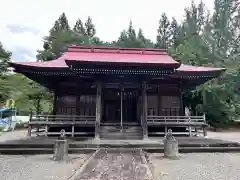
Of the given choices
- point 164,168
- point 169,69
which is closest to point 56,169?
point 164,168

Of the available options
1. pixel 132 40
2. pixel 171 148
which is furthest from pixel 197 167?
pixel 132 40

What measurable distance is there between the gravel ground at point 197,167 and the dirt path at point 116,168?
1.27 ft

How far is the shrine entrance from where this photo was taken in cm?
1477

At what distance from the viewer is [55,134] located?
42.6 ft

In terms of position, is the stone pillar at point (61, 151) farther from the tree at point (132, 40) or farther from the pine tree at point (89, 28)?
the pine tree at point (89, 28)

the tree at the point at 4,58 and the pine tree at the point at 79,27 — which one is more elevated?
the pine tree at the point at 79,27

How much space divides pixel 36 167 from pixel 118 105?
8463 mm

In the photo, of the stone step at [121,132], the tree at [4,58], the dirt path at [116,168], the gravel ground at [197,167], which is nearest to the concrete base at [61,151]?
the dirt path at [116,168]

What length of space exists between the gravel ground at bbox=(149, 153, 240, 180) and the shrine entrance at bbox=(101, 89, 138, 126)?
251 inches

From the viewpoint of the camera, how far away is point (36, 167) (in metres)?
6.97

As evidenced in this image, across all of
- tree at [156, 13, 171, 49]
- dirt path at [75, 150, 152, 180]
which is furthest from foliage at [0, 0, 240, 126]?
dirt path at [75, 150, 152, 180]

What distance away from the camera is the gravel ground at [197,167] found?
595cm

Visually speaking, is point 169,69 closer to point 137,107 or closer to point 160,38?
point 137,107

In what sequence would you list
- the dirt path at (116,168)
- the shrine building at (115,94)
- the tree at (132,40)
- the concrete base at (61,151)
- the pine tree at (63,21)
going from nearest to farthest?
the dirt path at (116,168)
the concrete base at (61,151)
the shrine building at (115,94)
the tree at (132,40)
the pine tree at (63,21)
